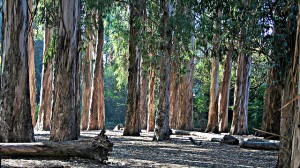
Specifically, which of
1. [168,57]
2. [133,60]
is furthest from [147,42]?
[168,57]

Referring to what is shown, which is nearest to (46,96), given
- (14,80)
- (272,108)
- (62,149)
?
(272,108)

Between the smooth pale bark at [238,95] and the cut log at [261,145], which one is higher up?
the smooth pale bark at [238,95]

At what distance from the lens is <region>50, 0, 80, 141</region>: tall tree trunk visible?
1084cm

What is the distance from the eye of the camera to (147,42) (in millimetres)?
17312

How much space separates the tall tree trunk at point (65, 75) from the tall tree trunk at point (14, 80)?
153cm

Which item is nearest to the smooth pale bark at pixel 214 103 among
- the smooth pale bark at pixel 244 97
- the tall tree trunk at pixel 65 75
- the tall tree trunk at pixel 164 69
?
the smooth pale bark at pixel 244 97

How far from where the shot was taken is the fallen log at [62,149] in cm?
737

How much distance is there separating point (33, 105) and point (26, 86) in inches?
513

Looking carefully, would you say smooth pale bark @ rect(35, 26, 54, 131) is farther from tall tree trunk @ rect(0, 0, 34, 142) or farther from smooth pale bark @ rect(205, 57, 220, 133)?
tall tree trunk @ rect(0, 0, 34, 142)

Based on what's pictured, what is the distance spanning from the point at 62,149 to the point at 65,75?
3432 mm

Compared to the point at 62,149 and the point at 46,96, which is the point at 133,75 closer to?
the point at 46,96

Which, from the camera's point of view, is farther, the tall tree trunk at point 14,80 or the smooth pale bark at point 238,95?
the smooth pale bark at point 238,95

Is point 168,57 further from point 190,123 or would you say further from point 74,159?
point 190,123

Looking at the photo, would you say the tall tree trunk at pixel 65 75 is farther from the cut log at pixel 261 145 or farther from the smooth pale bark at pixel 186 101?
the smooth pale bark at pixel 186 101
